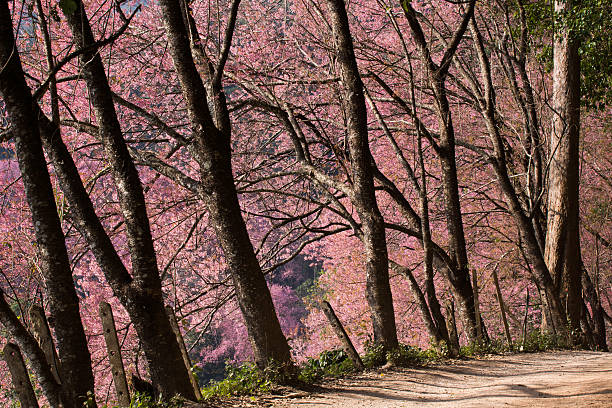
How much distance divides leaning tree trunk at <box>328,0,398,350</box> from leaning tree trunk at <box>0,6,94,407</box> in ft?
12.2

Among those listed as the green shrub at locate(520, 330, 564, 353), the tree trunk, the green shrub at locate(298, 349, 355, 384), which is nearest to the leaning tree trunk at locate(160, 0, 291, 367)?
the green shrub at locate(298, 349, 355, 384)

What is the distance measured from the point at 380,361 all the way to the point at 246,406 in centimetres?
262

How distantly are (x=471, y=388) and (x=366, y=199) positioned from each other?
268 cm

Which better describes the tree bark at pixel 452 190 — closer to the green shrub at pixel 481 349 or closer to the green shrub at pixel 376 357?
the green shrub at pixel 481 349

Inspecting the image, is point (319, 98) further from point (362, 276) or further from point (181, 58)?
point (181, 58)

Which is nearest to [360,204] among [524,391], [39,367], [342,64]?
[342,64]

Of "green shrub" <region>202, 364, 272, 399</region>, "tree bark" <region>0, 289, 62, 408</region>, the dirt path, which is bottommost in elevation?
the dirt path

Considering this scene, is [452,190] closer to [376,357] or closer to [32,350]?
[376,357]

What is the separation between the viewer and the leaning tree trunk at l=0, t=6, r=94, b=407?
480cm

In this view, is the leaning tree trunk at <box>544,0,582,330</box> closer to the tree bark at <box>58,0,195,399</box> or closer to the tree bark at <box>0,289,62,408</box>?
the tree bark at <box>58,0,195,399</box>

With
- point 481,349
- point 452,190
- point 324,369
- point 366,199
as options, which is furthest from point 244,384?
point 452,190

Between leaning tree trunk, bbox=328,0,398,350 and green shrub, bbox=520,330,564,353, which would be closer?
leaning tree trunk, bbox=328,0,398,350

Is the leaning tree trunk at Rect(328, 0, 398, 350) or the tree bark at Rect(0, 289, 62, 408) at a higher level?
the leaning tree trunk at Rect(328, 0, 398, 350)

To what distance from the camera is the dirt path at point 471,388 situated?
16.0 ft
